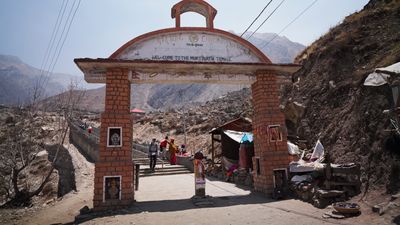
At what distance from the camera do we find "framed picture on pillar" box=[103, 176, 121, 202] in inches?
318

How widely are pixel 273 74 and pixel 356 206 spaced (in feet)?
16.8

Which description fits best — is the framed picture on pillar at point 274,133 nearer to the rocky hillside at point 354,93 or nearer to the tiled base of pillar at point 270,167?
the tiled base of pillar at point 270,167

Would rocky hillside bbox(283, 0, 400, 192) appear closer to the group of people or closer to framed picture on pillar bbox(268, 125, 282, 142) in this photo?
framed picture on pillar bbox(268, 125, 282, 142)

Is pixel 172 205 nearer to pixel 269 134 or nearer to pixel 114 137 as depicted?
pixel 114 137

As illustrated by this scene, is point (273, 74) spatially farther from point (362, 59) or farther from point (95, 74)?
point (362, 59)

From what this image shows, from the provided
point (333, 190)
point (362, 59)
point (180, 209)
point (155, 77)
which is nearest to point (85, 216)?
point (180, 209)

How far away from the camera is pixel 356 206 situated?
644 cm

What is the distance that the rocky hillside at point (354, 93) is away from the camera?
8.37 metres

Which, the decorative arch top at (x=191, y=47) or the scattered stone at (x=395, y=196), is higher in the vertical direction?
the decorative arch top at (x=191, y=47)

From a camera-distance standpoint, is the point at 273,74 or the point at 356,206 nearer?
the point at 356,206

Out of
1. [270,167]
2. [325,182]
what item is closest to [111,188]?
[270,167]

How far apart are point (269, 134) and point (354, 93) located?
578 cm

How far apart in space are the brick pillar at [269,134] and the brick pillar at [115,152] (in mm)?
4319

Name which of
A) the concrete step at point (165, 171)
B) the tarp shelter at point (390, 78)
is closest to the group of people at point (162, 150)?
the concrete step at point (165, 171)
